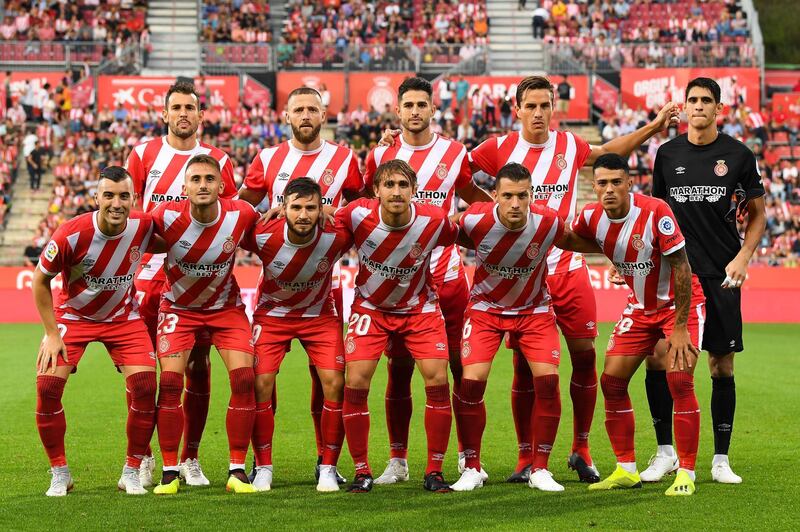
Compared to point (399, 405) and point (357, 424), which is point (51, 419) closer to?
point (357, 424)

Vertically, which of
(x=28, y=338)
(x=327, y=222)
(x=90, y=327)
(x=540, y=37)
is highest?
(x=540, y=37)

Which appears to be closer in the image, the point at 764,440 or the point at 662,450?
the point at 662,450

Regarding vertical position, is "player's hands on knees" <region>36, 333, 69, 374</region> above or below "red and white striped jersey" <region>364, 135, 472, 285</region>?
below

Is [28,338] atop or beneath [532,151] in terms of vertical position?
beneath

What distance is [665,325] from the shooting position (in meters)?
7.95

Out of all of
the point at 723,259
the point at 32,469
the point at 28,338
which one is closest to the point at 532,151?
the point at 723,259

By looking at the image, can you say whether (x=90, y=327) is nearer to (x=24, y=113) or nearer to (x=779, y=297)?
(x=779, y=297)

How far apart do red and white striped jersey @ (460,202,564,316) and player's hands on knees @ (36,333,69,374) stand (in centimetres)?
279

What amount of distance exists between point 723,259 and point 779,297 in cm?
1581

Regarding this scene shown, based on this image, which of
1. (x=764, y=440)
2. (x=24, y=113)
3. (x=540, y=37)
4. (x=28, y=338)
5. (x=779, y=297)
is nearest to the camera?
(x=764, y=440)

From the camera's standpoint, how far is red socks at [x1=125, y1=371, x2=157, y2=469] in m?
7.78

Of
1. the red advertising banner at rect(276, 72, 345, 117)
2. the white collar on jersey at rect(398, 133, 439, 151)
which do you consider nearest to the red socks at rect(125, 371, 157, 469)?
the white collar on jersey at rect(398, 133, 439, 151)

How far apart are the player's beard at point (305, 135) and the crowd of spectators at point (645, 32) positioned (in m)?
24.8

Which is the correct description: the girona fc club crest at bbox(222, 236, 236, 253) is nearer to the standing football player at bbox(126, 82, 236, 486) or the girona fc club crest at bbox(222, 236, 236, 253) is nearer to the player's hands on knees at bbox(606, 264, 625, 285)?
the standing football player at bbox(126, 82, 236, 486)
